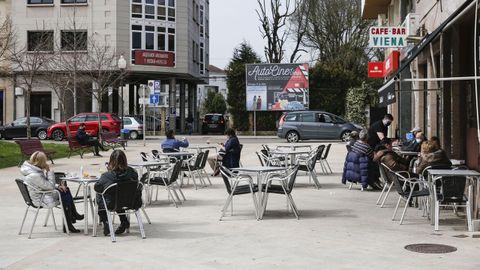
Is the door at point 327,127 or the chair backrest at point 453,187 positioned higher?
the door at point 327,127

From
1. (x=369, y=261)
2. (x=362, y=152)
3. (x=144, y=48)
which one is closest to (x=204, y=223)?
(x=369, y=261)

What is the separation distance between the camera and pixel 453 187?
852cm

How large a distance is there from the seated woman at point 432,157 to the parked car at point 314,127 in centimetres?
2281

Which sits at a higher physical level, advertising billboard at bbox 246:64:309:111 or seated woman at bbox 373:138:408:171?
advertising billboard at bbox 246:64:309:111

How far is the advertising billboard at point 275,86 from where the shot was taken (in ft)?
137

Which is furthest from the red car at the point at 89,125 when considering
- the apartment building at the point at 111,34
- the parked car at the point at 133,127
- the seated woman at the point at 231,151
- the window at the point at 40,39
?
the seated woman at the point at 231,151

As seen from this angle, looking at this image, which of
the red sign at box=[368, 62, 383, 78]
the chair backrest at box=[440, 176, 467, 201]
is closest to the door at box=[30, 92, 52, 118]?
the red sign at box=[368, 62, 383, 78]

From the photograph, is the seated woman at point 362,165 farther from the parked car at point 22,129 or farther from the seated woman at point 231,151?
the parked car at point 22,129

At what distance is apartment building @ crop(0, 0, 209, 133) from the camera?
43250mm

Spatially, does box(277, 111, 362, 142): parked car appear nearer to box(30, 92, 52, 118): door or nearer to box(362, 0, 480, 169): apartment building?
box(362, 0, 480, 169): apartment building

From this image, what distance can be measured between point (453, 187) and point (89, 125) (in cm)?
2801

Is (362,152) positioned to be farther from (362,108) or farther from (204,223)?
(362,108)

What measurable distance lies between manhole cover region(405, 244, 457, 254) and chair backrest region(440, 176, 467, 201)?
1.28 m

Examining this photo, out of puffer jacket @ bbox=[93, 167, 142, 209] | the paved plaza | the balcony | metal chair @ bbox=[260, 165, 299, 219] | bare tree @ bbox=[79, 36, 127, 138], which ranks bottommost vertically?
the paved plaza
